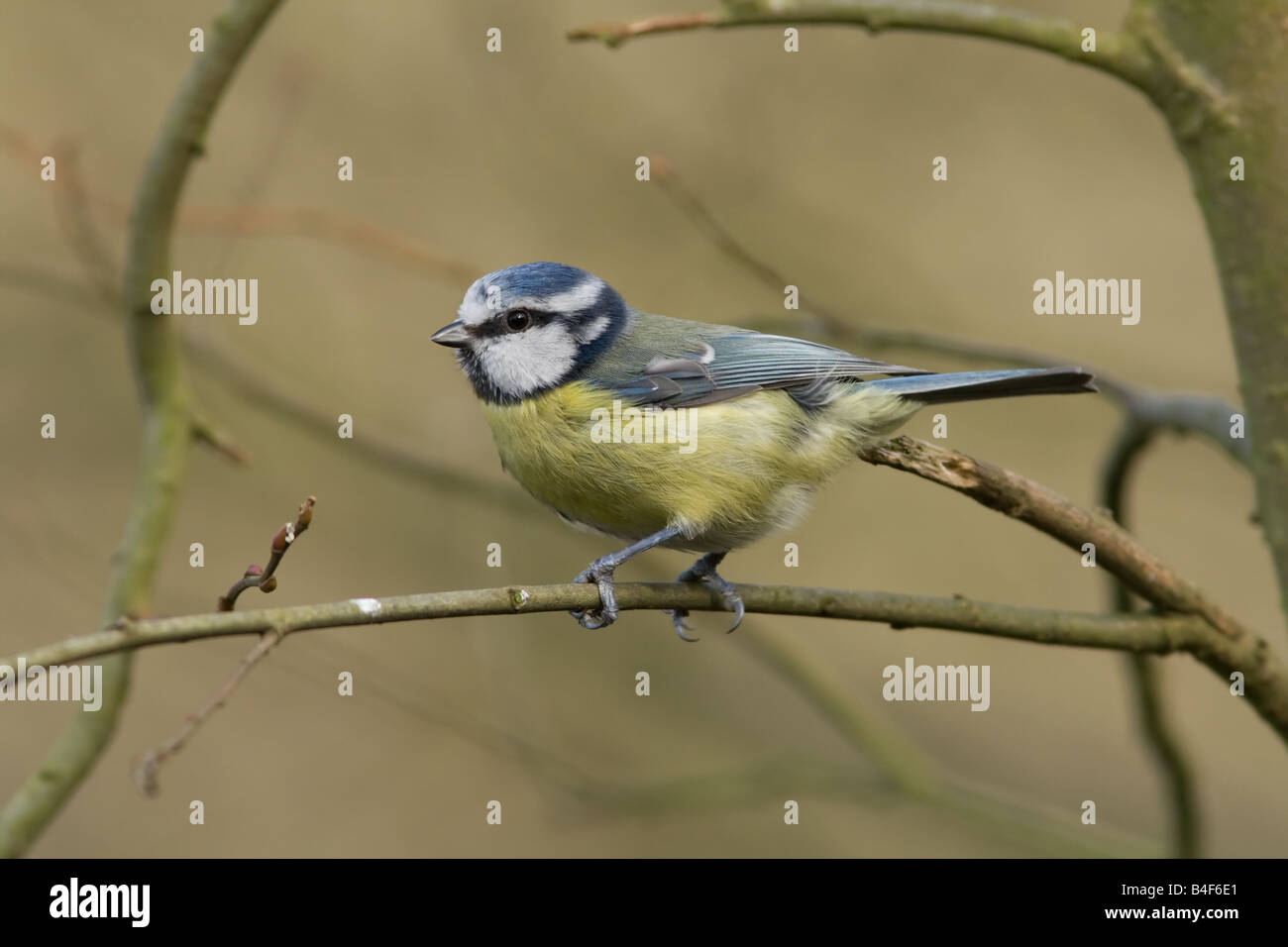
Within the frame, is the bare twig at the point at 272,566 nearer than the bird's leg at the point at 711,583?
Yes

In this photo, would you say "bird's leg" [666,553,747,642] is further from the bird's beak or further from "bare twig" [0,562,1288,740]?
the bird's beak

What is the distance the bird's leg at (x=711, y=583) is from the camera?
2.56 metres

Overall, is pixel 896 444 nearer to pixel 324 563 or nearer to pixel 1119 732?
pixel 324 563

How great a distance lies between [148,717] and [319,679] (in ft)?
5.17

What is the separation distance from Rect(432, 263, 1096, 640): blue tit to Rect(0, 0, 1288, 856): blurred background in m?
1.42

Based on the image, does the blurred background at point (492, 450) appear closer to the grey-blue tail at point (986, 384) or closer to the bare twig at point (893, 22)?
the grey-blue tail at point (986, 384)

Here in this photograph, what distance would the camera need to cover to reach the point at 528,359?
9.91ft

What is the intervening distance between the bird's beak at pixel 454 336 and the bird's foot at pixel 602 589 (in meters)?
0.69

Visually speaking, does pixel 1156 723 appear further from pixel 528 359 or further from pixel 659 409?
pixel 528 359

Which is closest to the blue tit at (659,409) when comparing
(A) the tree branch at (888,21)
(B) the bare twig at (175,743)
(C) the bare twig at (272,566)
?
(A) the tree branch at (888,21)

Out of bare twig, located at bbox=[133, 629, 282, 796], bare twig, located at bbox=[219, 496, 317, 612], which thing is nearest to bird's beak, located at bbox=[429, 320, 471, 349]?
bare twig, located at bbox=[219, 496, 317, 612]

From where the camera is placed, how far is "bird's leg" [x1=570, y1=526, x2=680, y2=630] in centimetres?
231

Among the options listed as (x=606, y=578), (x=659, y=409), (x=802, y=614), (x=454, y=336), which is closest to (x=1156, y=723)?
(x=802, y=614)

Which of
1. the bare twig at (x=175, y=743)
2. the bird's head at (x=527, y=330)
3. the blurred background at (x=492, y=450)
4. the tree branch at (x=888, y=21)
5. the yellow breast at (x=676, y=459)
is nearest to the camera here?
the bare twig at (x=175, y=743)
